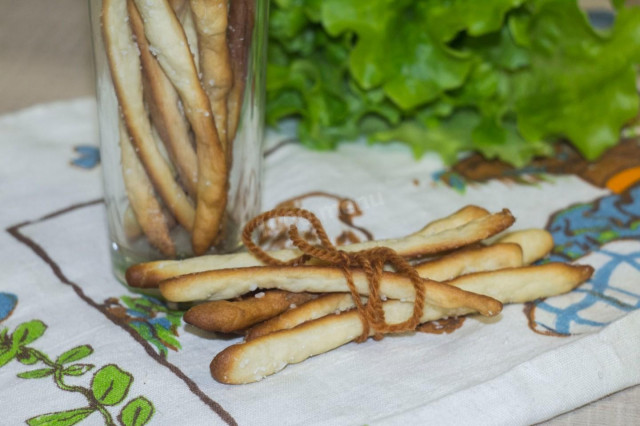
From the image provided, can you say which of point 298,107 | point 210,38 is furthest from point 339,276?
point 298,107

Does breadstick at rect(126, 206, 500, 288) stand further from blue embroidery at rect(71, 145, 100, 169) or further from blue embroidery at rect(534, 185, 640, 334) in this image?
blue embroidery at rect(71, 145, 100, 169)

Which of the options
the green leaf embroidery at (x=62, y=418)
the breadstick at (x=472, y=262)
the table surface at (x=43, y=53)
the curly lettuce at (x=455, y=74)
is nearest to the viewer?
the green leaf embroidery at (x=62, y=418)

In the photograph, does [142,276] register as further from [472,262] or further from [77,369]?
[472,262]

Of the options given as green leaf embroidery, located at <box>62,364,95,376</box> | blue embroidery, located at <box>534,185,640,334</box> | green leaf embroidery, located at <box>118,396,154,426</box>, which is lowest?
green leaf embroidery, located at <box>62,364,95,376</box>

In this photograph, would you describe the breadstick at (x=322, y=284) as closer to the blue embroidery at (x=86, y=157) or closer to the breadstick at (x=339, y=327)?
the breadstick at (x=339, y=327)

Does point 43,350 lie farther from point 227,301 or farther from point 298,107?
point 298,107

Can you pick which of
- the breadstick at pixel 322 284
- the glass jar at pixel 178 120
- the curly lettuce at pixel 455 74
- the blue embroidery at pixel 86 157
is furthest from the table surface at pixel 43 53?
the breadstick at pixel 322 284

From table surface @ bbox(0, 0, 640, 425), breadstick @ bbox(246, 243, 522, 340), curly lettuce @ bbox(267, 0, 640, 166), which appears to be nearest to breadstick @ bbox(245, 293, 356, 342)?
breadstick @ bbox(246, 243, 522, 340)
